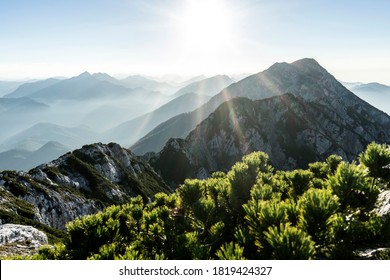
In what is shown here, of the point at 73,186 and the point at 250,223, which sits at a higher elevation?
the point at 250,223

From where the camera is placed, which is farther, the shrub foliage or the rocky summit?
the rocky summit

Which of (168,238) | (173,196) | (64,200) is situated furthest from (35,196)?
(168,238)

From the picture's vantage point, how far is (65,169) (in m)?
114

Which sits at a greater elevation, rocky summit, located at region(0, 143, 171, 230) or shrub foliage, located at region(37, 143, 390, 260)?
shrub foliage, located at region(37, 143, 390, 260)

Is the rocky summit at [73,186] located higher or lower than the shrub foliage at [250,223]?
lower

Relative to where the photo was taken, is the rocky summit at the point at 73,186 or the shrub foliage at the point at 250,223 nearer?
the shrub foliage at the point at 250,223

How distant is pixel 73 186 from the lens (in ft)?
343

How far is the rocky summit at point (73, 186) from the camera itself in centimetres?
7281

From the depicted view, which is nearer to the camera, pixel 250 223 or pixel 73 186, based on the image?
pixel 250 223

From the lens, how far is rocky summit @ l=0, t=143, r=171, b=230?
72.8 m
